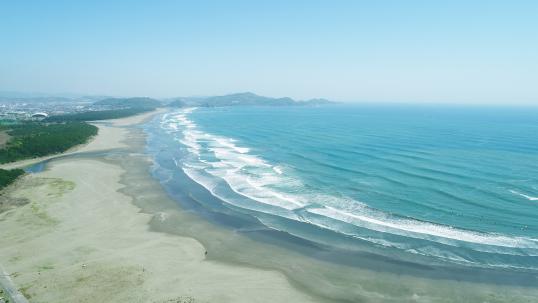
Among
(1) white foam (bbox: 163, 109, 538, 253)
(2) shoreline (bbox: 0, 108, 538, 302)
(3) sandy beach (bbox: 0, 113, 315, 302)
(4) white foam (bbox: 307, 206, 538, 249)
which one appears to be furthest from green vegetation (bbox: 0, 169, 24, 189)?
(4) white foam (bbox: 307, 206, 538, 249)

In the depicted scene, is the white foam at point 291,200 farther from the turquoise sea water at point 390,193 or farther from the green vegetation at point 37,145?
the green vegetation at point 37,145

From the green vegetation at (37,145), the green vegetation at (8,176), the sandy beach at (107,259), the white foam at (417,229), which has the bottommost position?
the sandy beach at (107,259)

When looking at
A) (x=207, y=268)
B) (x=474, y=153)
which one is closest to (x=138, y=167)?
(x=207, y=268)

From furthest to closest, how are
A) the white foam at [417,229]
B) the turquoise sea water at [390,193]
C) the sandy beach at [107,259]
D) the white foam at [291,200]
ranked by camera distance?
the white foam at [291,200] < the white foam at [417,229] < the turquoise sea water at [390,193] < the sandy beach at [107,259]

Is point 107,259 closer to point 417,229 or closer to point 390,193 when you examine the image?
point 417,229

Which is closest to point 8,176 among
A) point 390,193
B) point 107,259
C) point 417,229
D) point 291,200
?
point 107,259

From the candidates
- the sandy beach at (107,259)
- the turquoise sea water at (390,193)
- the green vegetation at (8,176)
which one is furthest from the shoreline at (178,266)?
the green vegetation at (8,176)
